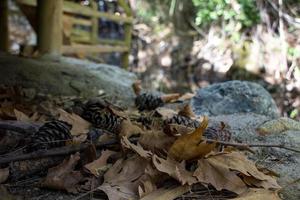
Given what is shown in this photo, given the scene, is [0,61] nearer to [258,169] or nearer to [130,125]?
[130,125]

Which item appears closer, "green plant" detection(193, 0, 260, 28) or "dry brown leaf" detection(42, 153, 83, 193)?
"dry brown leaf" detection(42, 153, 83, 193)

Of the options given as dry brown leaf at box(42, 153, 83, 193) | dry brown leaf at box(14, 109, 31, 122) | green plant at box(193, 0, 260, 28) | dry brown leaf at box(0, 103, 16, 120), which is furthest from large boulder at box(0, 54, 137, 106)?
green plant at box(193, 0, 260, 28)

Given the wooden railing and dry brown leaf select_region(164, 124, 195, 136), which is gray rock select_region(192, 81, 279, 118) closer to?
dry brown leaf select_region(164, 124, 195, 136)

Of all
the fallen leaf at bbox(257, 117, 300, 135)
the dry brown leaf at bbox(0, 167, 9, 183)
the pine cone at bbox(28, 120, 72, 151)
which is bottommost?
the dry brown leaf at bbox(0, 167, 9, 183)

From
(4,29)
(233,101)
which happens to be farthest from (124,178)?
(4,29)

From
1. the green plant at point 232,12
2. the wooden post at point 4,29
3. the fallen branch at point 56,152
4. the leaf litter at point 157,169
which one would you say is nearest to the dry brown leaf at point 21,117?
the leaf litter at point 157,169

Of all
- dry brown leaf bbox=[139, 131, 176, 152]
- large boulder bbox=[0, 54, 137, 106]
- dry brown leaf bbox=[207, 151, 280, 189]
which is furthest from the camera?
large boulder bbox=[0, 54, 137, 106]

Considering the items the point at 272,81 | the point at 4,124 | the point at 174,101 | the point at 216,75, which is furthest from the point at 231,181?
the point at 216,75
